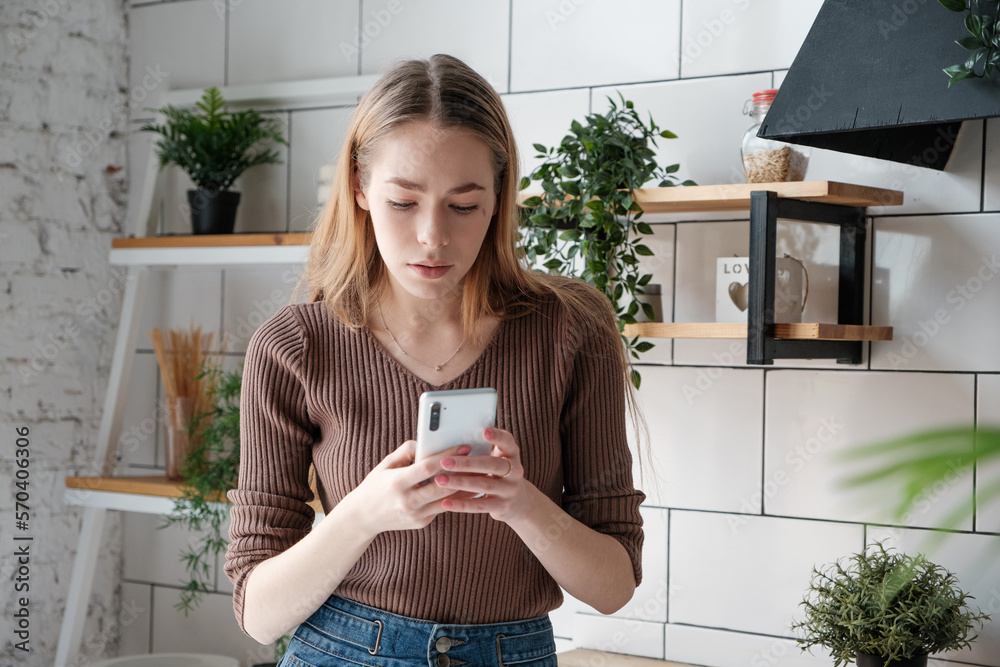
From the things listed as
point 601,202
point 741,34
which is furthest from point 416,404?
point 741,34

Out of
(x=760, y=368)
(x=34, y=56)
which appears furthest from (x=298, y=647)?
(x=34, y=56)

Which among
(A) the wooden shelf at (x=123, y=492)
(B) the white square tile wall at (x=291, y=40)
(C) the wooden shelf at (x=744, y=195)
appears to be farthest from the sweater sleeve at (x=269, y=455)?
(B) the white square tile wall at (x=291, y=40)

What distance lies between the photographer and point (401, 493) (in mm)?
879

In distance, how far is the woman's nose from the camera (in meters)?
1.00

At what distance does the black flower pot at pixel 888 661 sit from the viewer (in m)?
1.46

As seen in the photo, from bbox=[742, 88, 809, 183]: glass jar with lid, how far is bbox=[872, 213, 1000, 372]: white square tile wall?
0.64 feet

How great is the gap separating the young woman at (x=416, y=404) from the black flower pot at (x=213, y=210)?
113 cm

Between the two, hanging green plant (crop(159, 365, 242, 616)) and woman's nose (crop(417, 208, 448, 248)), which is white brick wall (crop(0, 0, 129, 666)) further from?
woman's nose (crop(417, 208, 448, 248))

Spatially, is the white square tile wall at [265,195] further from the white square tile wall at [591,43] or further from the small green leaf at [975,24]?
the small green leaf at [975,24]

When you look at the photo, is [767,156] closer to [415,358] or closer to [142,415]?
[415,358]

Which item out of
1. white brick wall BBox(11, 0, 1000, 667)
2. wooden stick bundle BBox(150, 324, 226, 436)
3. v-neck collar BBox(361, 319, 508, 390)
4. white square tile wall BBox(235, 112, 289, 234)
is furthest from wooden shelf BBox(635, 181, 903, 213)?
wooden stick bundle BBox(150, 324, 226, 436)

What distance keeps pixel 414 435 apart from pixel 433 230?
0.25m

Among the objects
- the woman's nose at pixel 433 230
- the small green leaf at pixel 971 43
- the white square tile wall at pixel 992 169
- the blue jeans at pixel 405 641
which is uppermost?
the small green leaf at pixel 971 43

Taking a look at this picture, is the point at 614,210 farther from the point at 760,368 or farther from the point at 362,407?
the point at 362,407
